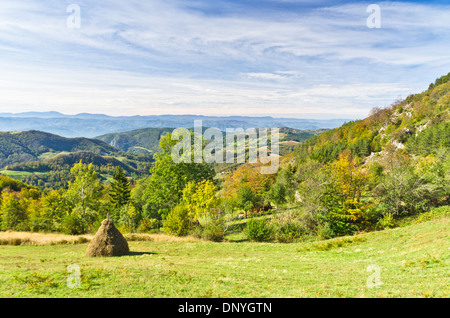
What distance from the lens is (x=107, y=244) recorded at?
21328 mm

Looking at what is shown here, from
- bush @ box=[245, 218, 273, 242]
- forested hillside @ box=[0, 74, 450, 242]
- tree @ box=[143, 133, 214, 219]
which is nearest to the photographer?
bush @ box=[245, 218, 273, 242]

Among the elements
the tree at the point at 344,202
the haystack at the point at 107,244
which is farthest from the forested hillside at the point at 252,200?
the haystack at the point at 107,244

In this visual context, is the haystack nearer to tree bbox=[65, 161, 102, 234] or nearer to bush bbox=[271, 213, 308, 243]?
bush bbox=[271, 213, 308, 243]

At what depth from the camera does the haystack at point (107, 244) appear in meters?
21.1

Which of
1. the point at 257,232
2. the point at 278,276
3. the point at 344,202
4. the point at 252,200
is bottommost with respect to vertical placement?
the point at 257,232

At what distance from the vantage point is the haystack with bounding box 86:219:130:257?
21.1 m

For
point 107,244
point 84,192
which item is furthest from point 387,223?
point 84,192

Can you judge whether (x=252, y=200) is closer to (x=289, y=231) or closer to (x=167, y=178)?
(x=289, y=231)

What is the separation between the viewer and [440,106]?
105062 mm

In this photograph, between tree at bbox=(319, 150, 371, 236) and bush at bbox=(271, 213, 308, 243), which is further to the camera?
bush at bbox=(271, 213, 308, 243)

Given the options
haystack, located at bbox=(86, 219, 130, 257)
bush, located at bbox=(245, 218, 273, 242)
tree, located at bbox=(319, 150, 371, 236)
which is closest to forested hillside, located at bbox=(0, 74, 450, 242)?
bush, located at bbox=(245, 218, 273, 242)

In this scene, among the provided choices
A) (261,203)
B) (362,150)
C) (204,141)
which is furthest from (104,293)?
(362,150)
